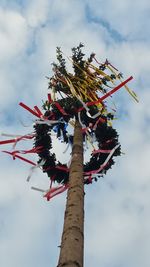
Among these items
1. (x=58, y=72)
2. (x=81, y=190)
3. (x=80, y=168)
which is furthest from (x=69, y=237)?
(x=58, y=72)

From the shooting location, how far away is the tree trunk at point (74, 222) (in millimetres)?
4630

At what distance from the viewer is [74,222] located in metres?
5.46

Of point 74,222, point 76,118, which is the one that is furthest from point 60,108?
point 74,222

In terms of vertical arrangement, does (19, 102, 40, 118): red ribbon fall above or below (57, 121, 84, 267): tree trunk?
above

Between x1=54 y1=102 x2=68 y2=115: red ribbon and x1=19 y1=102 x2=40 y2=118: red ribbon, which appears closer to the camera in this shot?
x1=19 y1=102 x2=40 y2=118: red ribbon

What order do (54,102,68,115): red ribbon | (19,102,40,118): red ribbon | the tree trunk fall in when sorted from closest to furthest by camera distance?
the tree trunk, (19,102,40,118): red ribbon, (54,102,68,115): red ribbon

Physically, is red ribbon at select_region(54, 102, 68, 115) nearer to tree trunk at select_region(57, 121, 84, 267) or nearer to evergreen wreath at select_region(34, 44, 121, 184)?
evergreen wreath at select_region(34, 44, 121, 184)

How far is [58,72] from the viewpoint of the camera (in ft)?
36.8

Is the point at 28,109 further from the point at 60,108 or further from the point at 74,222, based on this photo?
the point at 74,222

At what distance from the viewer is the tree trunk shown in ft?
15.2

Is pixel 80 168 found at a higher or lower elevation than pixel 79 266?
higher

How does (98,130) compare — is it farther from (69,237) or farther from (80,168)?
(69,237)

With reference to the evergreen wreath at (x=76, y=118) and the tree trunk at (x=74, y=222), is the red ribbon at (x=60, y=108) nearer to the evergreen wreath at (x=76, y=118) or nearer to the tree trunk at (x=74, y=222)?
the evergreen wreath at (x=76, y=118)

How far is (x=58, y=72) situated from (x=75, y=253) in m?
7.23
